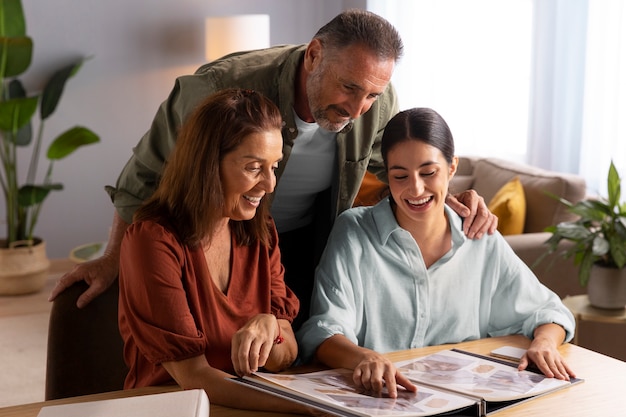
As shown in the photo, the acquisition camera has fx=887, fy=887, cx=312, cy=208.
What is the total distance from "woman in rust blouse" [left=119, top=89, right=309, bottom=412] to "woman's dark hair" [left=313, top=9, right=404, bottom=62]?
0.31m

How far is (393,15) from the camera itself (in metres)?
5.63

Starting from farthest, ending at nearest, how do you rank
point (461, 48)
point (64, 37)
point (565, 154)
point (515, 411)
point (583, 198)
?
point (64, 37)
point (461, 48)
point (565, 154)
point (583, 198)
point (515, 411)

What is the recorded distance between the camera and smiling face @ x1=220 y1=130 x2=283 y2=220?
1606 millimetres

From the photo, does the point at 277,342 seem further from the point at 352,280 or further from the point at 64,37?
the point at 64,37

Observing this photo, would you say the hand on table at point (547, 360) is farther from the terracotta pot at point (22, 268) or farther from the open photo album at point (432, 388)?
the terracotta pot at point (22, 268)

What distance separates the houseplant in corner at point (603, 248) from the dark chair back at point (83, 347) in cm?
190

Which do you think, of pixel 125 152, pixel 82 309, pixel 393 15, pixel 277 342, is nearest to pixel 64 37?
pixel 125 152

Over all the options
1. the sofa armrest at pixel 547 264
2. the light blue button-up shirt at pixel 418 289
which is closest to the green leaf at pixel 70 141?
the sofa armrest at pixel 547 264

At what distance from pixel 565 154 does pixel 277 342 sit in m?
3.32

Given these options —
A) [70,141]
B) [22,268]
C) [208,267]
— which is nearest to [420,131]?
[208,267]

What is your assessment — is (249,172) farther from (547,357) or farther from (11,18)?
(11,18)

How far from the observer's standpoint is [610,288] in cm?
329

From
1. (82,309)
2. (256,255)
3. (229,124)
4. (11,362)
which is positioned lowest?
(11,362)

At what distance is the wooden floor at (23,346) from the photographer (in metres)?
3.79
